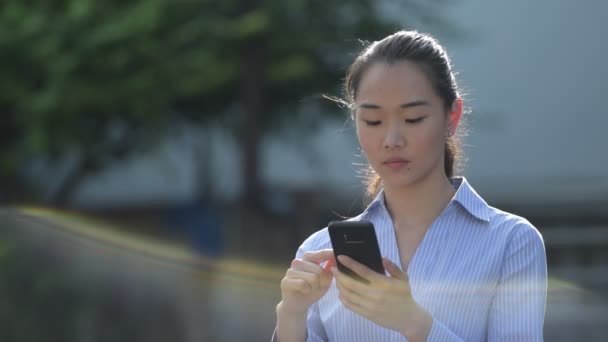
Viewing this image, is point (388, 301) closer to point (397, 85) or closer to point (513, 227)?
point (513, 227)

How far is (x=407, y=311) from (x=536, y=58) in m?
7.59

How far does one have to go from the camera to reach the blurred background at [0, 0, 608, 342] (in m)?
5.36

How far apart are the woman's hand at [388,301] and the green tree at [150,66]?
4821mm

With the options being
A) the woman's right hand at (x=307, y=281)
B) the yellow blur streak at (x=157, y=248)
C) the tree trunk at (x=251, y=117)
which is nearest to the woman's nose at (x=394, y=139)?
the woman's right hand at (x=307, y=281)

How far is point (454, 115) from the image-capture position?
1.79 meters

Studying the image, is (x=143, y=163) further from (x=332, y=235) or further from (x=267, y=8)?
(x=332, y=235)

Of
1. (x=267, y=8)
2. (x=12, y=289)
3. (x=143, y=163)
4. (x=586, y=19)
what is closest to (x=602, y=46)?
(x=586, y=19)

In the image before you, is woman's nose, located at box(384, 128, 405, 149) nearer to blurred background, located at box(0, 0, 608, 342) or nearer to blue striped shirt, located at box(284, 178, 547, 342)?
blue striped shirt, located at box(284, 178, 547, 342)

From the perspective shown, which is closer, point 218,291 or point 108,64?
point 218,291

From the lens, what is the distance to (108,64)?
20.8 feet

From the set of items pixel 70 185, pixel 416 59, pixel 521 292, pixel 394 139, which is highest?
pixel 416 59

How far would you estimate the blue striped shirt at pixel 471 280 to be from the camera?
161 centimetres

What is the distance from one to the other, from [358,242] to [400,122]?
9.4 inches

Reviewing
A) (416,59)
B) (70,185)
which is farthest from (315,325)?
(70,185)
